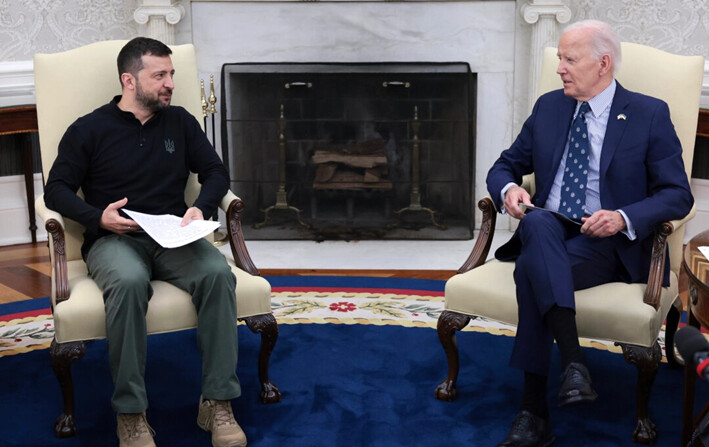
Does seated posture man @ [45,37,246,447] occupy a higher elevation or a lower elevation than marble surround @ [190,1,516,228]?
lower

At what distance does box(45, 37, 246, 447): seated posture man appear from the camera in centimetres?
242

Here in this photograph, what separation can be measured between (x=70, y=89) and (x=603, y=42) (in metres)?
1.72

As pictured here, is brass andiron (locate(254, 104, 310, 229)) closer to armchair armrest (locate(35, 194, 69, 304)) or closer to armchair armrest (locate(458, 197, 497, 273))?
armchair armrest (locate(458, 197, 497, 273))

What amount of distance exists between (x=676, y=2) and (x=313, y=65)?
1938 millimetres

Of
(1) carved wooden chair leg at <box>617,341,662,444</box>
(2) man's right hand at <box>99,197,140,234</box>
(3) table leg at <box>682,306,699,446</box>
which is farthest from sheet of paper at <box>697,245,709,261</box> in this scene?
(2) man's right hand at <box>99,197,140,234</box>

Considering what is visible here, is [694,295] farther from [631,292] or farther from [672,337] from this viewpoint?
[672,337]

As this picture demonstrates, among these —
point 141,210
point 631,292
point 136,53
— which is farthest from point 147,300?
point 631,292

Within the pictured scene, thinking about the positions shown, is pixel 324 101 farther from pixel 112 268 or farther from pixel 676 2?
pixel 112 268

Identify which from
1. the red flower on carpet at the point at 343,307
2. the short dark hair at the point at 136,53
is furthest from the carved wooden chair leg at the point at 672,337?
the short dark hair at the point at 136,53

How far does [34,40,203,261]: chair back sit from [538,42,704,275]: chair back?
1711 mm

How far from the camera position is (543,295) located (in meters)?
2.39

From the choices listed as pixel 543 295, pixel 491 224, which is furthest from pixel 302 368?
pixel 543 295

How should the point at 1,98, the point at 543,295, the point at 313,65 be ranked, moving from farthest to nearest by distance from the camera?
the point at 313,65 < the point at 1,98 < the point at 543,295

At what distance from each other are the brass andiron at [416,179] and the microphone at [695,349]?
3790 mm
